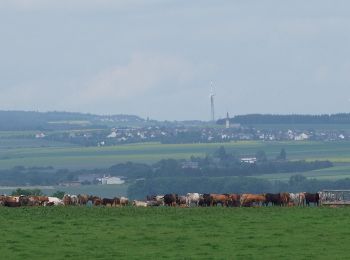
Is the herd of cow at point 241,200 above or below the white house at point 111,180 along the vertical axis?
above

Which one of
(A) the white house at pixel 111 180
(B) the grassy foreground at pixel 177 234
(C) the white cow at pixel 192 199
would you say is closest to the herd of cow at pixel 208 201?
(C) the white cow at pixel 192 199

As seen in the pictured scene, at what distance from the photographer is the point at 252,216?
43906 millimetres

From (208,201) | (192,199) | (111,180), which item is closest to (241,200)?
(208,201)

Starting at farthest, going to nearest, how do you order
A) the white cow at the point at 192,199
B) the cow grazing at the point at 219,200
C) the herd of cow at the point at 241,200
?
the white cow at the point at 192,199, the cow grazing at the point at 219,200, the herd of cow at the point at 241,200

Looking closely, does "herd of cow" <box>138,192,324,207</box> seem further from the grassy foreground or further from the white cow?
the grassy foreground

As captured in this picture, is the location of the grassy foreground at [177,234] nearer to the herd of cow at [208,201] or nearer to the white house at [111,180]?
the herd of cow at [208,201]

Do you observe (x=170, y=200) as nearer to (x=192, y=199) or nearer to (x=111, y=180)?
(x=192, y=199)

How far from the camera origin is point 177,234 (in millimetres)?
37312

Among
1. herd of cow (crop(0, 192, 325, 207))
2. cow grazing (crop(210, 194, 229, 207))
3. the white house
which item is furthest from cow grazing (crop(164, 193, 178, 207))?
the white house

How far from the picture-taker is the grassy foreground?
108 feet

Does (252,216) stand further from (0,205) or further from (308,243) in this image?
(0,205)

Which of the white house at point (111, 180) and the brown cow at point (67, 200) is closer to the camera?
the brown cow at point (67, 200)

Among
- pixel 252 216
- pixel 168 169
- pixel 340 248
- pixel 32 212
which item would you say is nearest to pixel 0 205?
pixel 32 212

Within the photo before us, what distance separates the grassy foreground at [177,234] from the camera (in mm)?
32969
